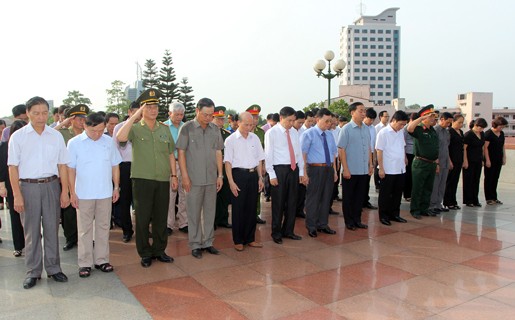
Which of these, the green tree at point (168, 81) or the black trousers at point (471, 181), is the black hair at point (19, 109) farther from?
the green tree at point (168, 81)

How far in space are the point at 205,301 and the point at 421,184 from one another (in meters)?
4.39

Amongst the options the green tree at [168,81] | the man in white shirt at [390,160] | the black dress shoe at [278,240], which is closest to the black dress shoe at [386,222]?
the man in white shirt at [390,160]

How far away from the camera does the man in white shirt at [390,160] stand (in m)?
5.86

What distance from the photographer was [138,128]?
406 centimetres

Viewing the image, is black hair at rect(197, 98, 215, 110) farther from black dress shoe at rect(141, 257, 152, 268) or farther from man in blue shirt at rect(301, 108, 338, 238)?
black dress shoe at rect(141, 257, 152, 268)

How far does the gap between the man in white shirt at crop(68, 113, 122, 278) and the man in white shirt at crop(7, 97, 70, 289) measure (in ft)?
0.35

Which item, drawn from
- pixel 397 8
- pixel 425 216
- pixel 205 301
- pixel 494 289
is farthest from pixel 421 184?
pixel 397 8

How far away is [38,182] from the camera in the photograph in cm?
357

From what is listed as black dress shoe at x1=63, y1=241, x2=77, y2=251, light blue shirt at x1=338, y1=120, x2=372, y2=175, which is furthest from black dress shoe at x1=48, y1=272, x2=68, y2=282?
light blue shirt at x1=338, y1=120, x2=372, y2=175

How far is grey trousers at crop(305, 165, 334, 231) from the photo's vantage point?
531cm

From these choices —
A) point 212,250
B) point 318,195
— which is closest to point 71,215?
point 212,250

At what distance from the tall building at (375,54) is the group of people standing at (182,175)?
4597 inches

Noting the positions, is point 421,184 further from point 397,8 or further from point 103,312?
point 397,8

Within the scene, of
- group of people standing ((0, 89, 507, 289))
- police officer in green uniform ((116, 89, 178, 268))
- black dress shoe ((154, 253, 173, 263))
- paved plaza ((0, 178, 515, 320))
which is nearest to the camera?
paved plaza ((0, 178, 515, 320))
